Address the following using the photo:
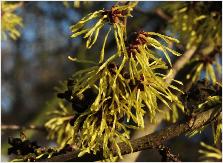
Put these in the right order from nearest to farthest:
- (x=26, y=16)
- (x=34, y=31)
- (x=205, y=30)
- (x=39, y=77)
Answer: (x=205, y=30)
(x=26, y=16)
(x=34, y=31)
(x=39, y=77)

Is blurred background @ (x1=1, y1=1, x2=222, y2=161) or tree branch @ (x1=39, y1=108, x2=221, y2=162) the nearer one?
tree branch @ (x1=39, y1=108, x2=221, y2=162)

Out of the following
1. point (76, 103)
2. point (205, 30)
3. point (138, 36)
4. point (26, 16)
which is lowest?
point (76, 103)

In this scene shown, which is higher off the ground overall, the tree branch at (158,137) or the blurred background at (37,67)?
the blurred background at (37,67)

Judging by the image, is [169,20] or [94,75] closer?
[94,75]

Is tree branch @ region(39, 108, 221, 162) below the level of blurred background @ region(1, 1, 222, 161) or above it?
below

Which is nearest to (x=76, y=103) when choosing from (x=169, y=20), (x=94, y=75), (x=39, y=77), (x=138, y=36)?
(x=94, y=75)

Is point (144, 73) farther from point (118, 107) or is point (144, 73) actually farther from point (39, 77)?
point (39, 77)

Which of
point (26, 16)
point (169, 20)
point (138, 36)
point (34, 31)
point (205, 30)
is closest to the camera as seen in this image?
point (138, 36)

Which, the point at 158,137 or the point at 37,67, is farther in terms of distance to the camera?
the point at 37,67

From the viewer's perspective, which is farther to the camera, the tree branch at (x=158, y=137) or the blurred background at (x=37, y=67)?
the blurred background at (x=37, y=67)

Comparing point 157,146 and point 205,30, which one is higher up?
point 205,30

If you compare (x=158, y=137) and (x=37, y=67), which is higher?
(x=37, y=67)
